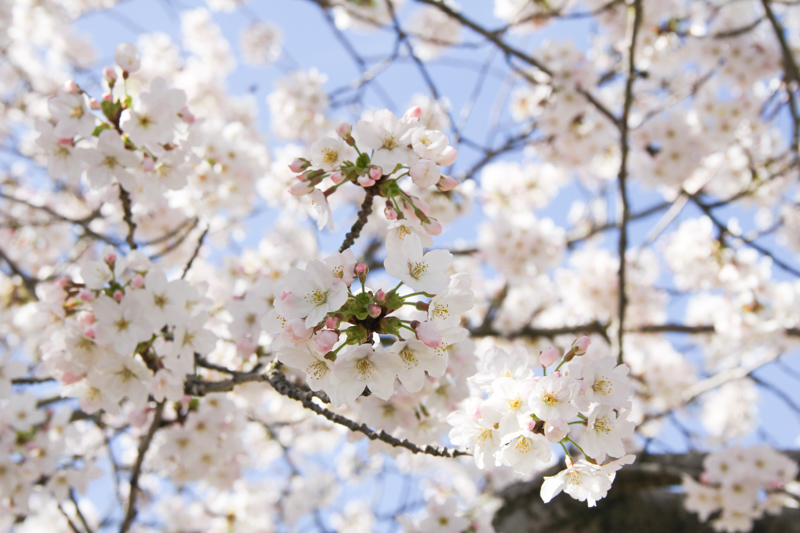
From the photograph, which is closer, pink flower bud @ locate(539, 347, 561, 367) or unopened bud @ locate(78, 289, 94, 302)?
pink flower bud @ locate(539, 347, 561, 367)

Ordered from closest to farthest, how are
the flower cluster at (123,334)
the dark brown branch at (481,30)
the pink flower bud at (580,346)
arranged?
the pink flower bud at (580,346) → the flower cluster at (123,334) → the dark brown branch at (481,30)

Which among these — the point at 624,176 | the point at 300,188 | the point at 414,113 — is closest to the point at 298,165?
the point at 300,188

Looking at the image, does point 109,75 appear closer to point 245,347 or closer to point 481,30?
point 245,347

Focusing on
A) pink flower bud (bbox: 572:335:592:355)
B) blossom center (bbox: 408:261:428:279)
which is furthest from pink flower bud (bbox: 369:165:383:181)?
pink flower bud (bbox: 572:335:592:355)

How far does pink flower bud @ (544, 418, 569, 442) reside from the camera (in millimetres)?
1070

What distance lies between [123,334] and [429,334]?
1.03 metres

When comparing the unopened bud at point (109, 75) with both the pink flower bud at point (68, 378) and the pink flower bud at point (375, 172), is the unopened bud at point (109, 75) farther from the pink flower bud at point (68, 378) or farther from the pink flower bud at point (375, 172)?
the pink flower bud at point (375, 172)

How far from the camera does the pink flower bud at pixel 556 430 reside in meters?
1.07

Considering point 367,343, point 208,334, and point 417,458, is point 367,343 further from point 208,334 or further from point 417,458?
point 417,458

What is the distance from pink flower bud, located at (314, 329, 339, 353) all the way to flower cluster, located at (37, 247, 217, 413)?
0.75 m

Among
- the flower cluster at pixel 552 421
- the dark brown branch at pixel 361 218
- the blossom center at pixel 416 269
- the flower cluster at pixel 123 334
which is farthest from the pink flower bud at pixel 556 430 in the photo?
the flower cluster at pixel 123 334

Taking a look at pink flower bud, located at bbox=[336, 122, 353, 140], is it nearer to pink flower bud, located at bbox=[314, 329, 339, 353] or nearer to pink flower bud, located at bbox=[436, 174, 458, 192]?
pink flower bud, located at bbox=[436, 174, 458, 192]

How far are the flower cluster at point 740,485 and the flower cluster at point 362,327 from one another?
2640 mm

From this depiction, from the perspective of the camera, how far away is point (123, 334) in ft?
5.15
